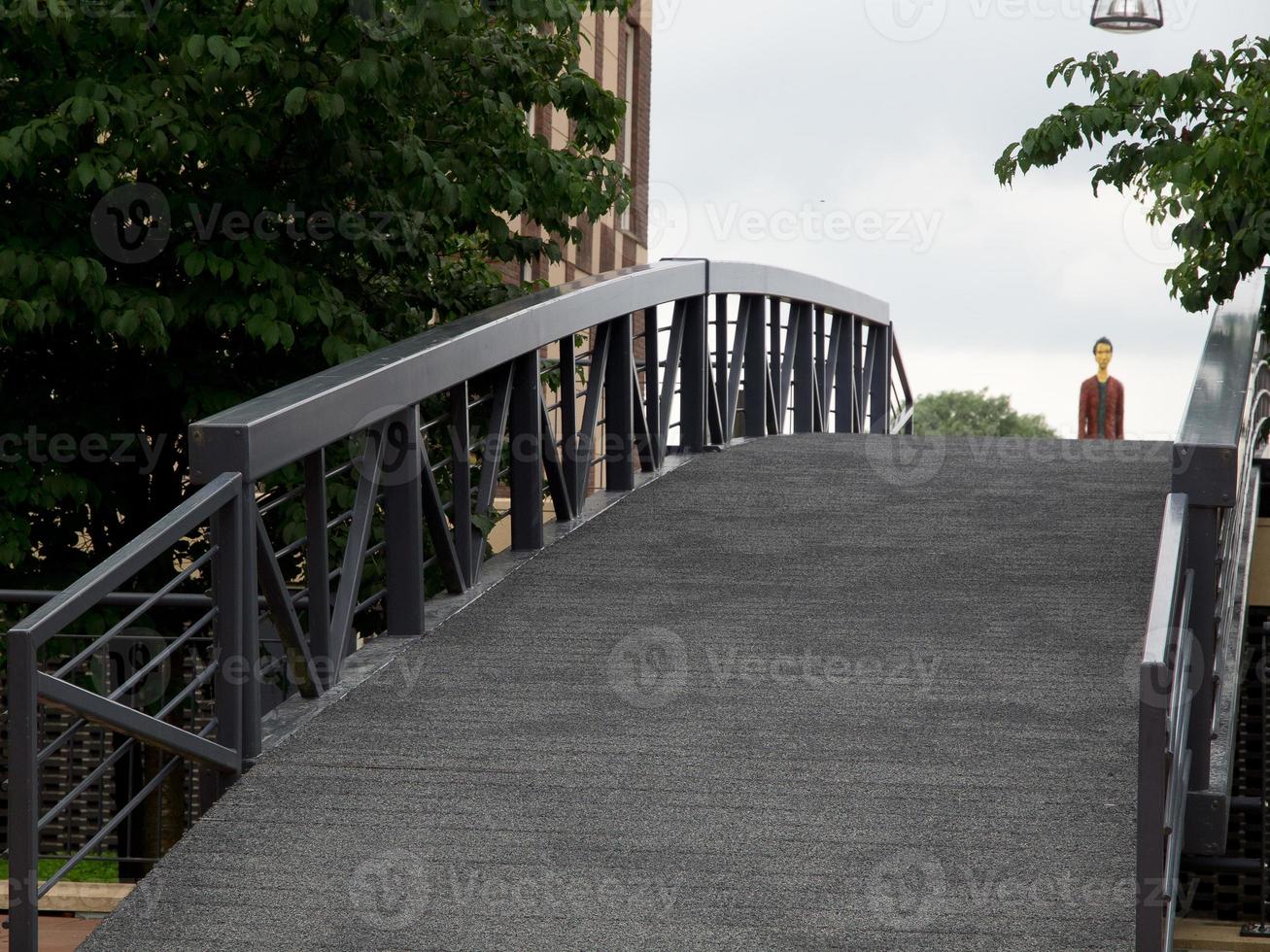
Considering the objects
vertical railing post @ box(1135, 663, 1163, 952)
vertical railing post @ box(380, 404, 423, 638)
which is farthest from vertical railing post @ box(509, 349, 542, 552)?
vertical railing post @ box(1135, 663, 1163, 952)

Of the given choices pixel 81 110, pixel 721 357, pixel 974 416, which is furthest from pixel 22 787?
pixel 974 416

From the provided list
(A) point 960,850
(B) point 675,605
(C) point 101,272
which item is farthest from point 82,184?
(A) point 960,850

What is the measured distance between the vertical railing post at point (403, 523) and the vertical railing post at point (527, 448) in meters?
1.40

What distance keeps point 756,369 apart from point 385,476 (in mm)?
6334

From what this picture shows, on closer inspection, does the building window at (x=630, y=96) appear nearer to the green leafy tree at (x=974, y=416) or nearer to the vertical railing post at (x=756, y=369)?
the vertical railing post at (x=756, y=369)

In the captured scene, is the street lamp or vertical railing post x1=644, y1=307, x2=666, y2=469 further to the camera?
the street lamp

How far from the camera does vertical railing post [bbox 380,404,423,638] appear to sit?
273 inches

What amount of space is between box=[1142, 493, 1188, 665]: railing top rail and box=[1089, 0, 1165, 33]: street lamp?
8.22 meters

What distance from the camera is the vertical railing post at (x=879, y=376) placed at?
18.7 m

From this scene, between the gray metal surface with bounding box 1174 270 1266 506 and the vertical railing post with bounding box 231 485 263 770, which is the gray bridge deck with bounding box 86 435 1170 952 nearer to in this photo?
the vertical railing post with bounding box 231 485 263 770

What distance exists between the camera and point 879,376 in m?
18.8

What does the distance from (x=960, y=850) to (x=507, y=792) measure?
1410mm

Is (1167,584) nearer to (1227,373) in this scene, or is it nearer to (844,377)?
(1227,373)

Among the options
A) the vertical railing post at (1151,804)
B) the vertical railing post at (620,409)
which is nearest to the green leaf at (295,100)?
the vertical railing post at (620,409)
